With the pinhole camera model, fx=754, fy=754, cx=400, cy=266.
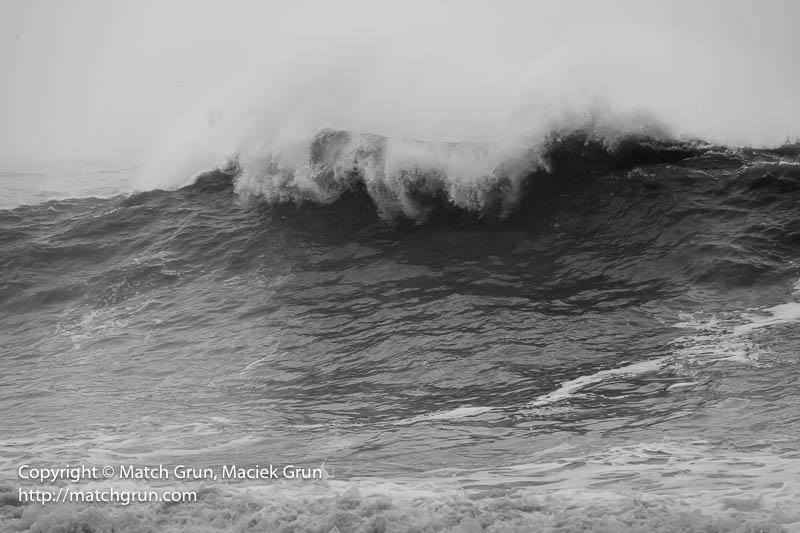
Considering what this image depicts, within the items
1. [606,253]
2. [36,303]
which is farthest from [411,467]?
[36,303]

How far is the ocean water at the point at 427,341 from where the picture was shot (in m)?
5.62

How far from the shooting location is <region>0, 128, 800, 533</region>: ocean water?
5621 millimetres

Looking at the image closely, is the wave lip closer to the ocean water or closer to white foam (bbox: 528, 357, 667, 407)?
the ocean water

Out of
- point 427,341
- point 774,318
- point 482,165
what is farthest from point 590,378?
point 482,165

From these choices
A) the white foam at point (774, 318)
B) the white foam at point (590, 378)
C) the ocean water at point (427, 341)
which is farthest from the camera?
the white foam at point (774, 318)

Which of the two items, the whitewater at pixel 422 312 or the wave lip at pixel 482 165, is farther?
the wave lip at pixel 482 165

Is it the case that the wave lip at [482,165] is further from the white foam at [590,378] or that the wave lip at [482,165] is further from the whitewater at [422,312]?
the white foam at [590,378]

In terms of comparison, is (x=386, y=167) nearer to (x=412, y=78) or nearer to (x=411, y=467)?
(x=412, y=78)

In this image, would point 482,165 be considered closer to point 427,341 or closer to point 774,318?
point 427,341

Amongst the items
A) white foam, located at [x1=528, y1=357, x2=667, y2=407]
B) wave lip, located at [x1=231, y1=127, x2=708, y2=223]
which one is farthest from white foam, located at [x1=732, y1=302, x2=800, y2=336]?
wave lip, located at [x1=231, y1=127, x2=708, y2=223]

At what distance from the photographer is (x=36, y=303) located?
575 inches

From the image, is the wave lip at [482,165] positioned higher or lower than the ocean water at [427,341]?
higher

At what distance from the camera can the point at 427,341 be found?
10.2m

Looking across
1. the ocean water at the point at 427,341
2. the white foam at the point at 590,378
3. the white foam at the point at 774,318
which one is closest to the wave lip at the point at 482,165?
the ocean water at the point at 427,341
